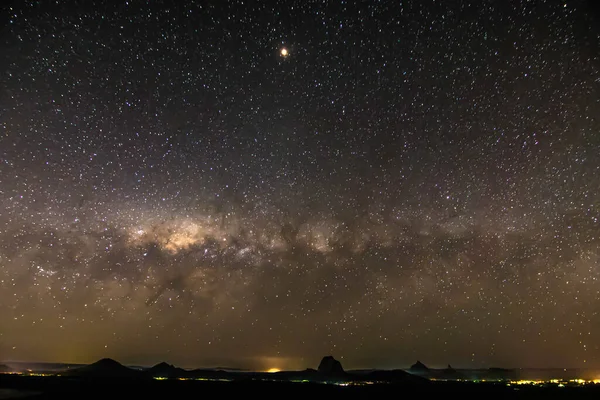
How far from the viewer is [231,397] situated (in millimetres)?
25578

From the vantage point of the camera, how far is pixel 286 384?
38.0 m

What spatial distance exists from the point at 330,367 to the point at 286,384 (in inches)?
2563

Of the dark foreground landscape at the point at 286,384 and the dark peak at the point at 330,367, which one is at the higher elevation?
the dark foreground landscape at the point at 286,384

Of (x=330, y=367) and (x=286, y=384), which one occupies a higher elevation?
(x=286, y=384)

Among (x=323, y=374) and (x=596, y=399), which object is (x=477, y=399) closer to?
(x=596, y=399)

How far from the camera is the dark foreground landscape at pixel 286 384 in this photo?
28297mm

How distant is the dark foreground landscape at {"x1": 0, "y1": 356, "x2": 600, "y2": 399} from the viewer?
2830 cm

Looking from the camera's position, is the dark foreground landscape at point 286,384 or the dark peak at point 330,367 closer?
the dark foreground landscape at point 286,384

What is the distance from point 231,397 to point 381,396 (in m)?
13.8

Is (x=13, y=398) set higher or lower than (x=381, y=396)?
higher

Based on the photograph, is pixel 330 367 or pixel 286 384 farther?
pixel 330 367

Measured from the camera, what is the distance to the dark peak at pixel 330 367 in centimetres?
9210

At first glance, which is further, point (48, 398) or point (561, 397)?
point (561, 397)

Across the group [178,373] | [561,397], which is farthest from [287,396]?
[178,373]
